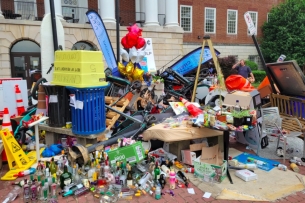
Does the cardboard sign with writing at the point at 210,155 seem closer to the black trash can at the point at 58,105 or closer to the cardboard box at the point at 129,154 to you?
the cardboard box at the point at 129,154

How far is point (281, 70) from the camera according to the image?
17.8 ft

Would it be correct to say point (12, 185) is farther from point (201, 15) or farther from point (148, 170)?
point (201, 15)

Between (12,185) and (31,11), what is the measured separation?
13473 millimetres

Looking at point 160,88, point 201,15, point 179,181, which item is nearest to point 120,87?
point 160,88

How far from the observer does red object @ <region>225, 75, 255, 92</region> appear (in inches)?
260

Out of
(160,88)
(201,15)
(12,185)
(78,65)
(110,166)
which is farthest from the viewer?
(201,15)

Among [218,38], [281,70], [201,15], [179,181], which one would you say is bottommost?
[179,181]

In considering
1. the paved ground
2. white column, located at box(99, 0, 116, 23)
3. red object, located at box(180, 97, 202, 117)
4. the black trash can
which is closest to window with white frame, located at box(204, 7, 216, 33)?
white column, located at box(99, 0, 116, 23)

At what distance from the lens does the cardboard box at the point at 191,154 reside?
14.5ft

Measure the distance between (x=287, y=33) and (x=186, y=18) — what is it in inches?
332

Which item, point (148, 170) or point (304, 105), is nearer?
point (148, 170)

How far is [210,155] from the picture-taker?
4.45 metres

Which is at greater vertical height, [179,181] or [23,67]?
[23,67]

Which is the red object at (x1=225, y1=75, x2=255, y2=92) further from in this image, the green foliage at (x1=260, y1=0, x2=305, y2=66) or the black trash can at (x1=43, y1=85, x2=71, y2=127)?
the green foliage at (x1=260, y1=0, x2=305, y2=66)
